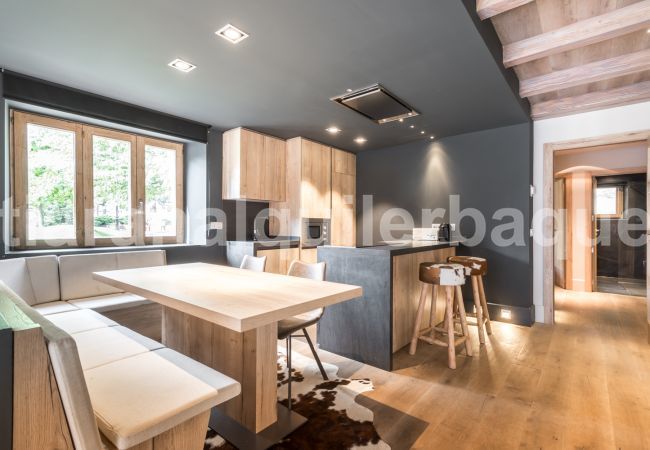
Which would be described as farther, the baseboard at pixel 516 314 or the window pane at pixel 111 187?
the baseboard at pixel 516 314

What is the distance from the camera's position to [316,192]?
461 cm

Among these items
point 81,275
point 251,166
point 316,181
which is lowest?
point 81,275

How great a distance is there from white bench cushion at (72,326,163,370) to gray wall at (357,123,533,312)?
3.60 m

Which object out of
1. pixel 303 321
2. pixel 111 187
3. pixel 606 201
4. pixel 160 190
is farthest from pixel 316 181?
pixel 606 201

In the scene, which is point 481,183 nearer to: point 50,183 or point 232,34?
point 232,34

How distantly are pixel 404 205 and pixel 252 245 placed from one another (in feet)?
7.47

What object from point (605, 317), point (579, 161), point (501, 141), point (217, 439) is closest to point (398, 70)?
point (501, 141)

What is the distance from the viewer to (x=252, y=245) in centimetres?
384

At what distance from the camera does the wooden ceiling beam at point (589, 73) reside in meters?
2.61

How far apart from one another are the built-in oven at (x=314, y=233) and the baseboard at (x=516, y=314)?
7.66 ft

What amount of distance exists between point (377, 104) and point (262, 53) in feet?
4.20

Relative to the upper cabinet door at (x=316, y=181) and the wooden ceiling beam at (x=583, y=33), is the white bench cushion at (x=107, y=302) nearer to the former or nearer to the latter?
the upper cabinet door at (x=316, y=181)

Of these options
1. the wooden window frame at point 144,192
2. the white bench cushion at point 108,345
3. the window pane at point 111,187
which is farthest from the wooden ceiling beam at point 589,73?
the window pane at point 111,187

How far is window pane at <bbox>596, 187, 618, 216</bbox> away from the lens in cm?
649
